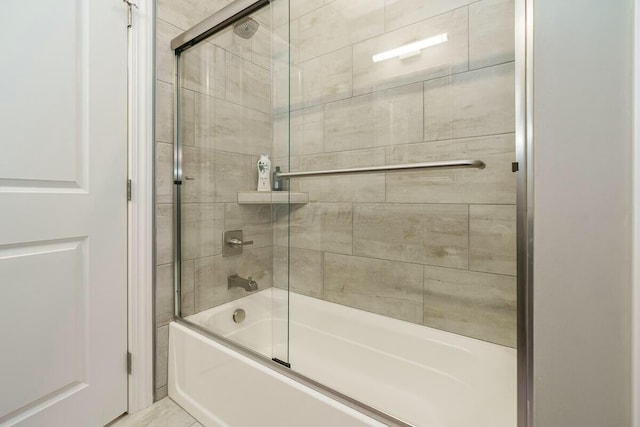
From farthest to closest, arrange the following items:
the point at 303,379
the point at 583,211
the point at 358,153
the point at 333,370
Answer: the point at 358,153 < the point at 333,370 < the point at 303,379 < the point at 583,211

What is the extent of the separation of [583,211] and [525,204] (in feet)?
0.29

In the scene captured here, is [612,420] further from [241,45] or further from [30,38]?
[30,38]

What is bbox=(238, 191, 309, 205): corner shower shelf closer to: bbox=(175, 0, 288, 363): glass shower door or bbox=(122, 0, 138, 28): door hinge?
bbox=(175, 0, 288, 363): glass shower door

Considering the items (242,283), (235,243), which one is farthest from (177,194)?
(242,283)

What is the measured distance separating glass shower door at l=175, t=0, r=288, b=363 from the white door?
9.6 inches

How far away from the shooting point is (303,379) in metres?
0.89

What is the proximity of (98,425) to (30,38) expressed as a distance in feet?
4.45

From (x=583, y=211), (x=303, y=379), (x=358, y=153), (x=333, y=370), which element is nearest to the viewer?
(x=583, y=211)

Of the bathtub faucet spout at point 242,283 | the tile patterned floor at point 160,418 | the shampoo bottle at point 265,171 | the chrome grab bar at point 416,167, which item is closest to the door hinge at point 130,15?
the shampoo bottle at point 265,171

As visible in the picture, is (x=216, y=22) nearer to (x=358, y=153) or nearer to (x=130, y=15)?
(x=130, y=15)

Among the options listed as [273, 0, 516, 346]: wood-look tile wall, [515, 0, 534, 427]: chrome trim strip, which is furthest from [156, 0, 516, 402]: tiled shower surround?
[515, 0, 534, 427]: chrome trim strip

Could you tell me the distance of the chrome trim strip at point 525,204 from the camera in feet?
1.69

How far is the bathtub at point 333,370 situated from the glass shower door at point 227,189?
0.02m

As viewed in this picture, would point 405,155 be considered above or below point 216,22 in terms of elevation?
below
